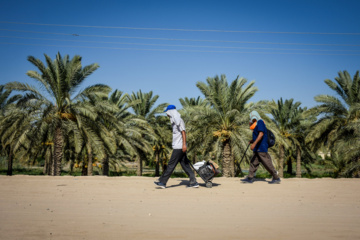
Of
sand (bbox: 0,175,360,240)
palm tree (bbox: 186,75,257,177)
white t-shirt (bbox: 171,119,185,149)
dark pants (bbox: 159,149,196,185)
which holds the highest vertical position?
palm tree (bbox: 186,75,257,177)

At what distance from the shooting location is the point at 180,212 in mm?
5133

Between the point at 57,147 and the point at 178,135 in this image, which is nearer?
the point at 178,135

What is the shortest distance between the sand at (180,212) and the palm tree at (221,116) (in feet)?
36.3

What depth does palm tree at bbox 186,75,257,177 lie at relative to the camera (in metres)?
19.0

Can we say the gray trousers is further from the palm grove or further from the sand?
the palm grove

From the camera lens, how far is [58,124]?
1725 cm

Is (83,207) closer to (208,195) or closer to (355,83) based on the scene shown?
(208,195)

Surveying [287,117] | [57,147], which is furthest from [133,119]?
[287,117]

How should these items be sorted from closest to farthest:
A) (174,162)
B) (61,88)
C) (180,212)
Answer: (180,212) < (174,162) < (61,88)

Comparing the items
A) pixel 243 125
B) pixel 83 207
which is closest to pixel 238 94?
pixel 243 125

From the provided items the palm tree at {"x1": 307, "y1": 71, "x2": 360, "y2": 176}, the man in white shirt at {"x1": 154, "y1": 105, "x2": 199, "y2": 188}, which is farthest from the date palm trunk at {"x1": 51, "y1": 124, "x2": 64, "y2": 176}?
the palm tree at {"x1": 307, "y1": 71, "x2": 360, "y2": 176}

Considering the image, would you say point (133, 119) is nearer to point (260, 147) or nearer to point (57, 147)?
point (57, 147)

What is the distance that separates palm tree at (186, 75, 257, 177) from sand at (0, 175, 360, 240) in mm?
11062

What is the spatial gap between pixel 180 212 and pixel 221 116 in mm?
14886
